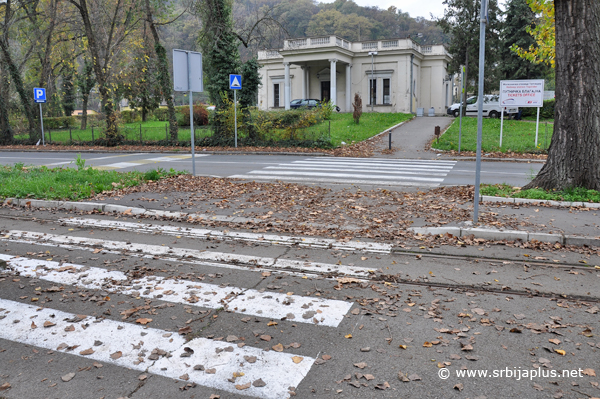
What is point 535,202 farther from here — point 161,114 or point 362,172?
point 161,114

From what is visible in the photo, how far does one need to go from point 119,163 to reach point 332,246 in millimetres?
14752

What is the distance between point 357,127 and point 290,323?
2873 centimetres

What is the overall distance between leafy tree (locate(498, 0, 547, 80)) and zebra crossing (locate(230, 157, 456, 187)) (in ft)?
92.7

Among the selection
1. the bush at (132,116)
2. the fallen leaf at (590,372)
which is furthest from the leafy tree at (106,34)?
the fallen leaf at (590,372)

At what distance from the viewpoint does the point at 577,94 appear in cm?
922

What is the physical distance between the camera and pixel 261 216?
8.92 metres

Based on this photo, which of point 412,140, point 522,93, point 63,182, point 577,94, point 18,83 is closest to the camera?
point 577,94

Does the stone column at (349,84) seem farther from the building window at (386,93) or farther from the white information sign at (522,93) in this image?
the white information sign at (522,93)

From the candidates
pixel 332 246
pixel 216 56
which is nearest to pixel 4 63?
pixel 216 56

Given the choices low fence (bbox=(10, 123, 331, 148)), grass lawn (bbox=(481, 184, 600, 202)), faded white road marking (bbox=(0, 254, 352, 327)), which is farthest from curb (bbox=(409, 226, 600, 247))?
A: low fence (bbox=(10, 123, 331, 148))

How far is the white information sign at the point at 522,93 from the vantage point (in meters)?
19.6

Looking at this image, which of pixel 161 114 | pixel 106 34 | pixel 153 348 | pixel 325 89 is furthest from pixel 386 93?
pixel 153 348

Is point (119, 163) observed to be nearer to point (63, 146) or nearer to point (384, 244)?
point (63, 146)

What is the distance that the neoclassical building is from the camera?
45.7 meters
